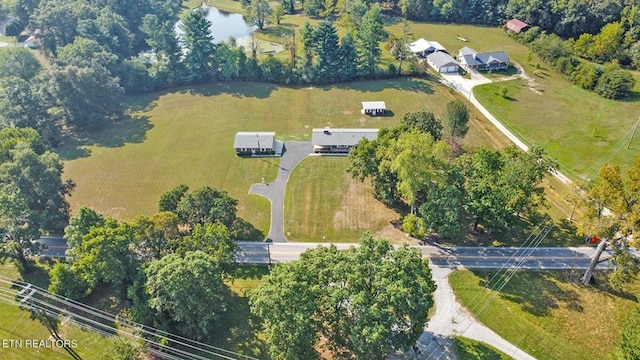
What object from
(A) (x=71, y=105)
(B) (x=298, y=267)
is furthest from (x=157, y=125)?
(B) (x=298, y=267)

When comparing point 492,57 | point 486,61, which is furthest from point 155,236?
point 492,57

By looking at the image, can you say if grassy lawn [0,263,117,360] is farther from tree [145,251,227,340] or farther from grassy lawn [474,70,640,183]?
grassy lawn [474,70,640,183]

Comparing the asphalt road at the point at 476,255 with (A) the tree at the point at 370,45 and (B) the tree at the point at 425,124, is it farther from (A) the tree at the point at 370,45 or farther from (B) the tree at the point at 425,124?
(A) the tree at the point at 370,45

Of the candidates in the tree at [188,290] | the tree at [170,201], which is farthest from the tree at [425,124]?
the tree at [188,290]

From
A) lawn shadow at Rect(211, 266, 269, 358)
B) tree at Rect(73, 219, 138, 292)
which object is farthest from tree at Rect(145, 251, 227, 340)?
tree at Rect(73, 219, 138, 292)

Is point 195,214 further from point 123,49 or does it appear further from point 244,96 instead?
point 123,49

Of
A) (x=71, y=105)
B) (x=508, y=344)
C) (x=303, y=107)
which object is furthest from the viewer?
(x=303, y=107)
